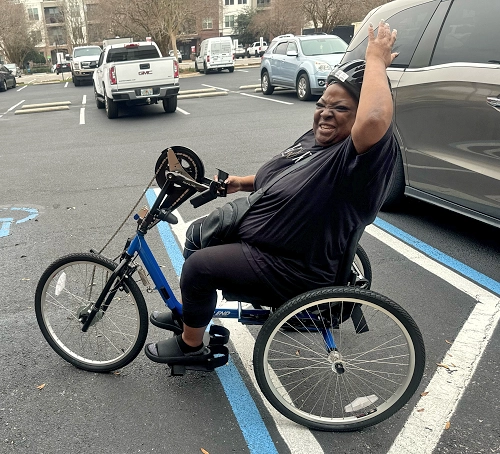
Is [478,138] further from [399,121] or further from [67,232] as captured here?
[67,232]

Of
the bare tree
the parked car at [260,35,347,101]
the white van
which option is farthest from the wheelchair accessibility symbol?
the bare tree

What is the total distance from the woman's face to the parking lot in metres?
1.35

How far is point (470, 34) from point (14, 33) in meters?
60.6

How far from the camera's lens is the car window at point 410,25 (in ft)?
13.9

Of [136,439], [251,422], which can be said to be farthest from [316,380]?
[136,439]

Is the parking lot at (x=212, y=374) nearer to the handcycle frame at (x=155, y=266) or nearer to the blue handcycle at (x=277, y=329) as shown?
the blue handcycle at (x=277, y=329)

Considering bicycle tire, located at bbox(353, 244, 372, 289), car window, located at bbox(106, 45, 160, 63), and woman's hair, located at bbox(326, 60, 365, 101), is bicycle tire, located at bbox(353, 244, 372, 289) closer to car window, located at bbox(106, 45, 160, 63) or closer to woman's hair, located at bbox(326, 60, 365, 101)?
woman's hair, located at bbox(326, 60, 365, 101)

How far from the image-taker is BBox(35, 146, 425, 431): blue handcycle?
86.8 inches

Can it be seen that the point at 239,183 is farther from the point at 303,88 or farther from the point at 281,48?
the point at 281,48

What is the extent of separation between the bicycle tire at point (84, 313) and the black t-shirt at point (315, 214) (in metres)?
0.77

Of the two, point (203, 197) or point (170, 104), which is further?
point (170, 104)

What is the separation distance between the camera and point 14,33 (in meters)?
54.2

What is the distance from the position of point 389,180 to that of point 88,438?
177 centimetres

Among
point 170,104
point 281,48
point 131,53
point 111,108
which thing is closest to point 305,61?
point 281,48
